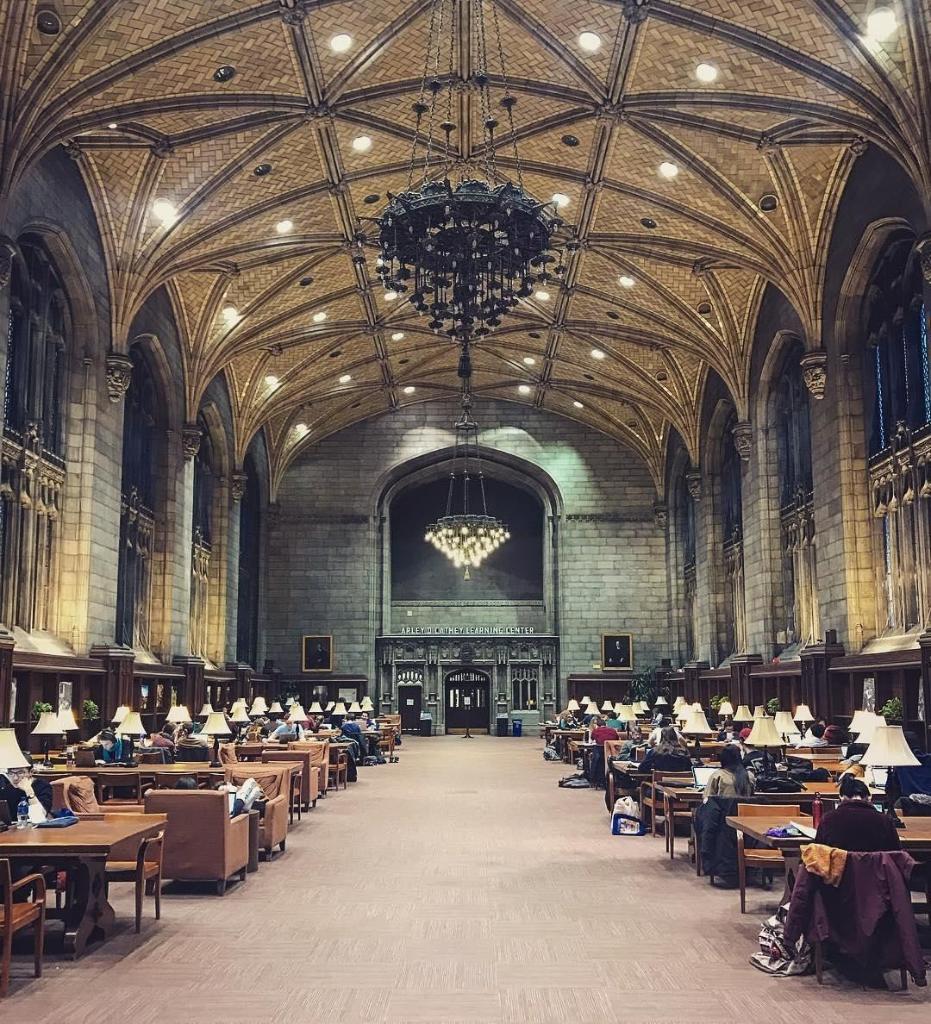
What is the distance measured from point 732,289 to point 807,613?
642cm

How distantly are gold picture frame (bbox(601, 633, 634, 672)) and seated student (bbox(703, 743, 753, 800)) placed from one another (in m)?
23.4

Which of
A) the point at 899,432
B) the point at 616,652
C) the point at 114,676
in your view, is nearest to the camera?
the point at 899,432

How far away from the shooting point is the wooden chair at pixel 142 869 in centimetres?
708

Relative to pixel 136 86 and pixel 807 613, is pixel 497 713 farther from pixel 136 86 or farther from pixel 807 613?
pixel 136 86

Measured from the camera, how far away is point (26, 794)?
24.3 ft

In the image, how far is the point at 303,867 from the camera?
32.0 ft

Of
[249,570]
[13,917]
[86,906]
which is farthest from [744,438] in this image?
[13,917]

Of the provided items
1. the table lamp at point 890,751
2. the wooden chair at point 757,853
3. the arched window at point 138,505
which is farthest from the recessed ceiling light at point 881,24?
the arched window at point 138,505

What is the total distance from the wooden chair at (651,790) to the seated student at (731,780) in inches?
66.8

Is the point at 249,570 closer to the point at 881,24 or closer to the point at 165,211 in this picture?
the point at 165,211

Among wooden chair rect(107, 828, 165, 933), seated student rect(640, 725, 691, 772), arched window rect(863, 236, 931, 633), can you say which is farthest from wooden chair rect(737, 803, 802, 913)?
arched window rect(863, 236, 931, 633)

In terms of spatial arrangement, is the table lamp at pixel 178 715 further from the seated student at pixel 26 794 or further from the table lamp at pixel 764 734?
the table lamp at pixel 764 734

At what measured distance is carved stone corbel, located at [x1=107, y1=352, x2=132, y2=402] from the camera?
18.1m

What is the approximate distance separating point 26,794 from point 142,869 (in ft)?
3.20
